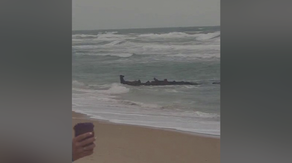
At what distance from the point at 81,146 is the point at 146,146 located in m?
0.55

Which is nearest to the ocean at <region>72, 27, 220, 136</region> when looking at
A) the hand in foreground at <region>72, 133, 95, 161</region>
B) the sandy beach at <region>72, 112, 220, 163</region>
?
the sandy beach at <region>72, 112, 220, 163</region>

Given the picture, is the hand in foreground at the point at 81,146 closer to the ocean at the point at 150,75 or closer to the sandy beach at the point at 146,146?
the sandy beach at the point at 146,146

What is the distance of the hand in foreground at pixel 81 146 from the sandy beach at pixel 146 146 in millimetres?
41

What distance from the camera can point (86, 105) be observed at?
250 cm

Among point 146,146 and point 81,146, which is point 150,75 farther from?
point 81,146

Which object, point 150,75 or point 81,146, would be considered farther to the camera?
point 81,146

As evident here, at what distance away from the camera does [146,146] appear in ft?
7.77

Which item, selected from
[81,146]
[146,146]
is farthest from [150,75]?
[81,146]

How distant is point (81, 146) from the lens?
252 cm

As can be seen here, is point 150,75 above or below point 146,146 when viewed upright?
above
